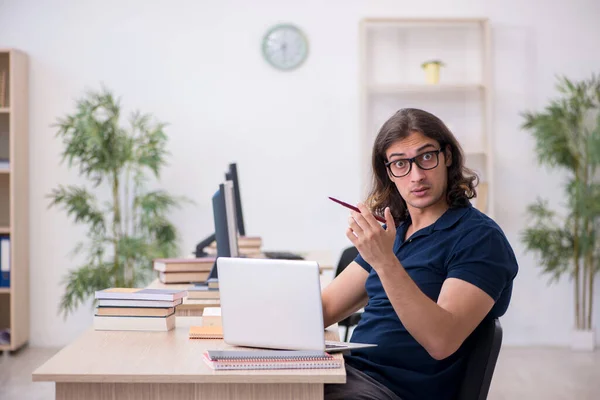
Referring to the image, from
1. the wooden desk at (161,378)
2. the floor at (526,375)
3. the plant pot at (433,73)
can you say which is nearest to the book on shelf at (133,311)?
the wooden desk at (161,378)

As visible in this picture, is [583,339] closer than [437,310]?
No

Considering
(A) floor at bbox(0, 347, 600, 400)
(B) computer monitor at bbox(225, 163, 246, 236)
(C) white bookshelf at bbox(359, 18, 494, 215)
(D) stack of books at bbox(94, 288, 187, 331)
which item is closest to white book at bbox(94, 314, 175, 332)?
(D) stack of books at bbox(94, 288, 187, 331)

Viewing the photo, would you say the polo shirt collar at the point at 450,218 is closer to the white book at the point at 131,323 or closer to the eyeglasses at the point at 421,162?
the eyeglasses at the point at 421,162

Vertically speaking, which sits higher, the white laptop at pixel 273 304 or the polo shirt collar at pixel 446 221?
the polo shirt collar at pixel 446 221

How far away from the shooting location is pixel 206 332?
7.24ft

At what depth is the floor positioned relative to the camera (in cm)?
433

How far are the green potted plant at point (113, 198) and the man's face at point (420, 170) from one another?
3089 millimetres

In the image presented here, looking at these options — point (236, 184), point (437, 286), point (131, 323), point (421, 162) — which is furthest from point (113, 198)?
point (437, 286)

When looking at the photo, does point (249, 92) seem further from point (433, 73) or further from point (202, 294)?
point (202, 294)

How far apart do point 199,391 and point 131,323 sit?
55 centimetres

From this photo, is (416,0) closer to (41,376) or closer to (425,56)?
(425,56)

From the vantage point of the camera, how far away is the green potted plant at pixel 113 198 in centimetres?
499

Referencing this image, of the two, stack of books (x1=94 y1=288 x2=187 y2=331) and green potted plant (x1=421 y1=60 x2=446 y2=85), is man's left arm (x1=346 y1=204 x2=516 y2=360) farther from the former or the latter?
green potted plant (x1=421 y1=60 x2=446 y2=85)

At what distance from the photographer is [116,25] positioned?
18.4 ft
